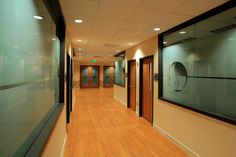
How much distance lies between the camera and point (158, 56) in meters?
4.31

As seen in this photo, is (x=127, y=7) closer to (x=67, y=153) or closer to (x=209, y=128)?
(x=209, y=128)

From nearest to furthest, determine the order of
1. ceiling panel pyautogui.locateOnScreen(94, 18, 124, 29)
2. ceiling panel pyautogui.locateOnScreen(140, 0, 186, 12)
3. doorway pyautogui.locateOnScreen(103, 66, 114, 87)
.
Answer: ceiling panel pyautogui.locateOnScreen(140, 0, 186, 12)
ceiling panel pyautogui.locateOnScreen(94, 18, 124, 29)
doorway pyautogui.locateOnScreen(103, 66, 114, 87)

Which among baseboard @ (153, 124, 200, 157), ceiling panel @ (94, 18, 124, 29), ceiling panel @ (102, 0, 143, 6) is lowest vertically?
baseboard @ (153, 124, 200, 157)

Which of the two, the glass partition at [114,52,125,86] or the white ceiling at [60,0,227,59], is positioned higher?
the white ceiling at [60,0,227,59]

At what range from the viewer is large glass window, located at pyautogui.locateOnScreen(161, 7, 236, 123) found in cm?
240

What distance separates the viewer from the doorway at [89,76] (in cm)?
1631

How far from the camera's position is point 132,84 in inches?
265

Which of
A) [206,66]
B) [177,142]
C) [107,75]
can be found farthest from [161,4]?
[107,75]

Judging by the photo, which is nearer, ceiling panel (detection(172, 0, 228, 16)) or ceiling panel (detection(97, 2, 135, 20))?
ceiling panel (detection(172, 0, 228, 16))

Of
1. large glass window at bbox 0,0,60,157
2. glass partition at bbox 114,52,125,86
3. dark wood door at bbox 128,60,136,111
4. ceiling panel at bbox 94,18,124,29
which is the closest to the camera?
large glass window at bbox 0,0,60,157

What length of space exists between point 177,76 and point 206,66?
898mm

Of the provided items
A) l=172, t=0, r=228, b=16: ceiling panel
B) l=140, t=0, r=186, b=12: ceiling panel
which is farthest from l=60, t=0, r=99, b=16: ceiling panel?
l=172, t=0, r=228, b=16: ceiling panel

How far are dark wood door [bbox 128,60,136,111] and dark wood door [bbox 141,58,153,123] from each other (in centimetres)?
83

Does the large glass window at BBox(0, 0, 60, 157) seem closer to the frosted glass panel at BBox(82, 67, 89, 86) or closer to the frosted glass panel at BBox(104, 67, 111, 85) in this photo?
the frosted glass panel at BBox(82, 67, 89, 86)
